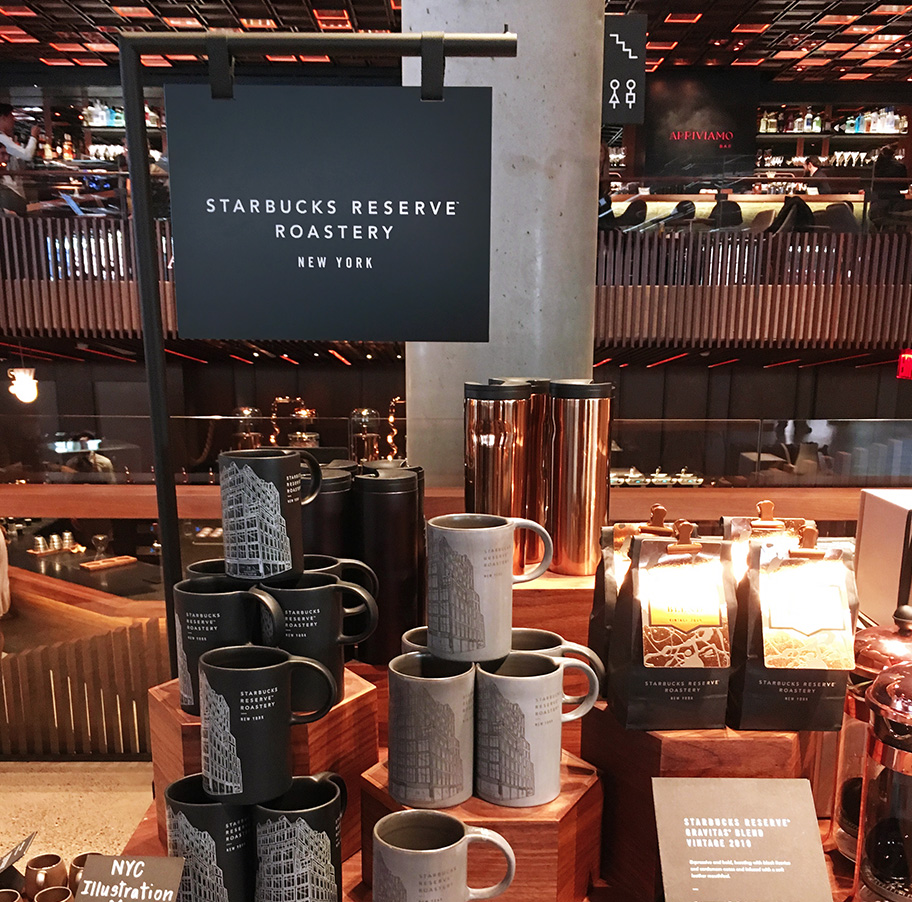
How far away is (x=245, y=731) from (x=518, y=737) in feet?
1.12

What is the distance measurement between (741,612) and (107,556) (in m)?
5.25

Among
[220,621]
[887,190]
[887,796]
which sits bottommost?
[887,796]

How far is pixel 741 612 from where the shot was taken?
1065 millimetres

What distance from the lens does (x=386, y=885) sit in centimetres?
82

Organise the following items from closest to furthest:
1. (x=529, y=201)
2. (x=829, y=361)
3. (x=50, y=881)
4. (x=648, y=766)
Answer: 1. (x=648, y=766)
2. (x=50, y=881)
3. (x=529, y=201)
4. (x=829, y=361)

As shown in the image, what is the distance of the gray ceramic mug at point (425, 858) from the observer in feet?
2.67

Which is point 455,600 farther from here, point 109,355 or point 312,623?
point 109,355

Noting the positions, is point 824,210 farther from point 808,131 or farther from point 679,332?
point 808,131

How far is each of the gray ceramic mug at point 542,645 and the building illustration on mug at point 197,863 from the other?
34 centimetres

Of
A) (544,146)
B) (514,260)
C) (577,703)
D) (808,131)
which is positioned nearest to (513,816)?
(577,703)

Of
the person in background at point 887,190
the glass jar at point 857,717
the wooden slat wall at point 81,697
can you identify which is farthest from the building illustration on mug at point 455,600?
the person in background at point 887,190

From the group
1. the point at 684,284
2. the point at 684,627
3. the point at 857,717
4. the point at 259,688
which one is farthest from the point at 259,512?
the point at 684,284

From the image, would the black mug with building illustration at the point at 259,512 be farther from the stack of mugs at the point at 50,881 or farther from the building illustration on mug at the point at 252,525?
the stack of mugs at the point at 50,881

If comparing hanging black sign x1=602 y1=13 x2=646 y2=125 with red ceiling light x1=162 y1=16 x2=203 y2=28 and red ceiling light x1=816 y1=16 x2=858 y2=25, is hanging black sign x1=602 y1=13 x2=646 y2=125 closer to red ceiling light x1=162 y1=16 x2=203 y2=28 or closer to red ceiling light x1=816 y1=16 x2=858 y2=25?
red ceiling light x1=816 y1=16 x2=858 y2=25
